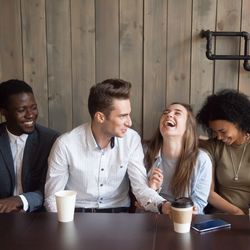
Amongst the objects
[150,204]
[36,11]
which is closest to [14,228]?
[150,204]

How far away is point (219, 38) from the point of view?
2.22 metres

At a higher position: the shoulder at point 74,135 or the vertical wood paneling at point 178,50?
the vertical wood paneling at point 178,50

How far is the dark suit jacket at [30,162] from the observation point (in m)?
2.06

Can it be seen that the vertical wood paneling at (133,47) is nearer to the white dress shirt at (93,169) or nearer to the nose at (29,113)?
the white dress shirt at (93,169)

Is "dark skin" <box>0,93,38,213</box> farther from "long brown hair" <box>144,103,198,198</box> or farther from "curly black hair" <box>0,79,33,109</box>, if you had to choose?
"long brown hair" <box>144,103,198,198</box>

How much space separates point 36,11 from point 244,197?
5.01ft

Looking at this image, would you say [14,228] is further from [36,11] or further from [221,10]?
[221,10]

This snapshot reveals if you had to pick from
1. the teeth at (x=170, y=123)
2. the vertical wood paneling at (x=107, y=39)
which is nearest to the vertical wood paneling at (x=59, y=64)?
the vertical wood paneling at (x=107, y=39)

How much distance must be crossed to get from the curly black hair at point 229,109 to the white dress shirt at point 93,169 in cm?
43

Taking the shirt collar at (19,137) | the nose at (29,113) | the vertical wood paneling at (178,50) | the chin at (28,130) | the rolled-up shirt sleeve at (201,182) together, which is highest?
the vertical wood paneling at (178,50)

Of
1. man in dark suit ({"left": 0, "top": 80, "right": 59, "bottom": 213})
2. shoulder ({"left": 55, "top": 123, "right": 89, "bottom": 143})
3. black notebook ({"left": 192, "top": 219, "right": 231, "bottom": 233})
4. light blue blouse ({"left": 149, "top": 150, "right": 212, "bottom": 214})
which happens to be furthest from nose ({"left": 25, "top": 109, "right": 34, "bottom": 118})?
black notebook ({"left": 192, "top": 219, "right": 231, "bottom": 233})

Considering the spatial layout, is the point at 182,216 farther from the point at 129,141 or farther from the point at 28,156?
the point at 28,156

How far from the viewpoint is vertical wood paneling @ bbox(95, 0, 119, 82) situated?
87.3 inches

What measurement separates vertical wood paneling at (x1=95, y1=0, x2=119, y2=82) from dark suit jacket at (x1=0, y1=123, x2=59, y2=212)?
1.61 feet
